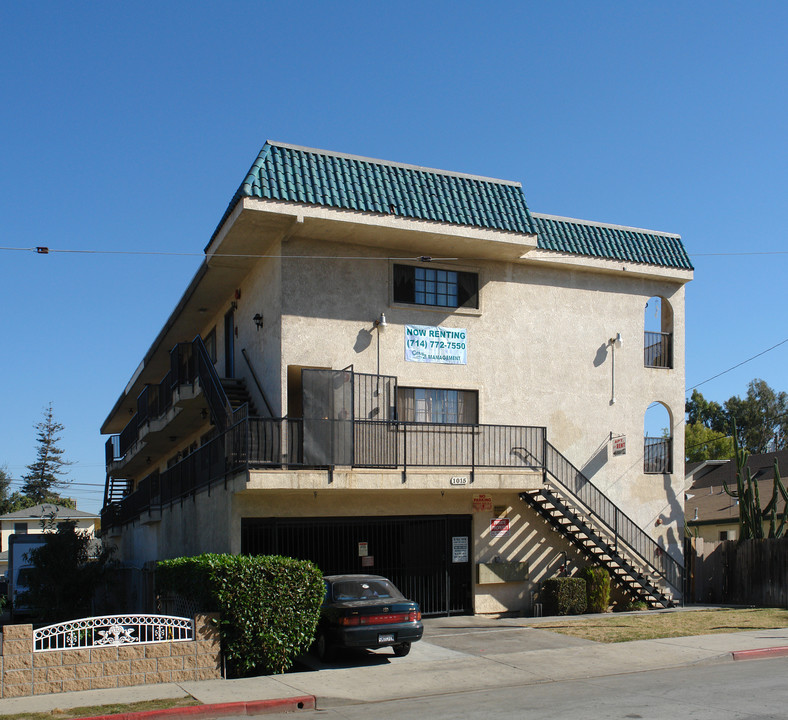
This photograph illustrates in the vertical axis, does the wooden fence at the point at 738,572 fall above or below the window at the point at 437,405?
below

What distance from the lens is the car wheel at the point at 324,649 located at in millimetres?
14538

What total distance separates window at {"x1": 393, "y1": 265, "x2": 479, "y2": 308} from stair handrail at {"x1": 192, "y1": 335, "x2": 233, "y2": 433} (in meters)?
4.69

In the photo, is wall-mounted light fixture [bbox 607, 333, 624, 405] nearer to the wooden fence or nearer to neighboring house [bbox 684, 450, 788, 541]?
the wooden fence

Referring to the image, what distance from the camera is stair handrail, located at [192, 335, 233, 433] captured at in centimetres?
1958

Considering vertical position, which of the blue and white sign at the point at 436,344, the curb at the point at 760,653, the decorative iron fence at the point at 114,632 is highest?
the blue and white sign at the point at 436,344

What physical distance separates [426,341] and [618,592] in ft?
25.5

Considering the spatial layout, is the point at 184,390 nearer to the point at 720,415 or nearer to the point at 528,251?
the point at 528,251

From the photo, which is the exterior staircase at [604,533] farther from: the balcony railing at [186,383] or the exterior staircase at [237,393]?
the balcony railing at [186,383]

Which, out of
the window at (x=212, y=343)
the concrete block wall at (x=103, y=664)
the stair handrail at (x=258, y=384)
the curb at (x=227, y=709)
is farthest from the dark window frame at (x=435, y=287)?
the curb at (x=227, y=709)

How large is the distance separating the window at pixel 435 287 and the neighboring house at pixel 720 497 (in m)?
14.0

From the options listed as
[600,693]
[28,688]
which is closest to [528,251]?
[600,693]

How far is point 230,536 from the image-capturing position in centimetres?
1848

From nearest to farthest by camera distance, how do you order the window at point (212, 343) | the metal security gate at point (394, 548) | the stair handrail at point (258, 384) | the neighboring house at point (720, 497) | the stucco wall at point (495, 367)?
the metal security gate at point (394, 548)
the stucco wall at point (495, 367)
the stair handrail at point (258, 384)
the window at point (212, 343)
the neighboring house at point (720, 497)

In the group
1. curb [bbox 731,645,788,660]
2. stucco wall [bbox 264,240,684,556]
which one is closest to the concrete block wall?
stucco wall [bbox 264,240,684,556]
